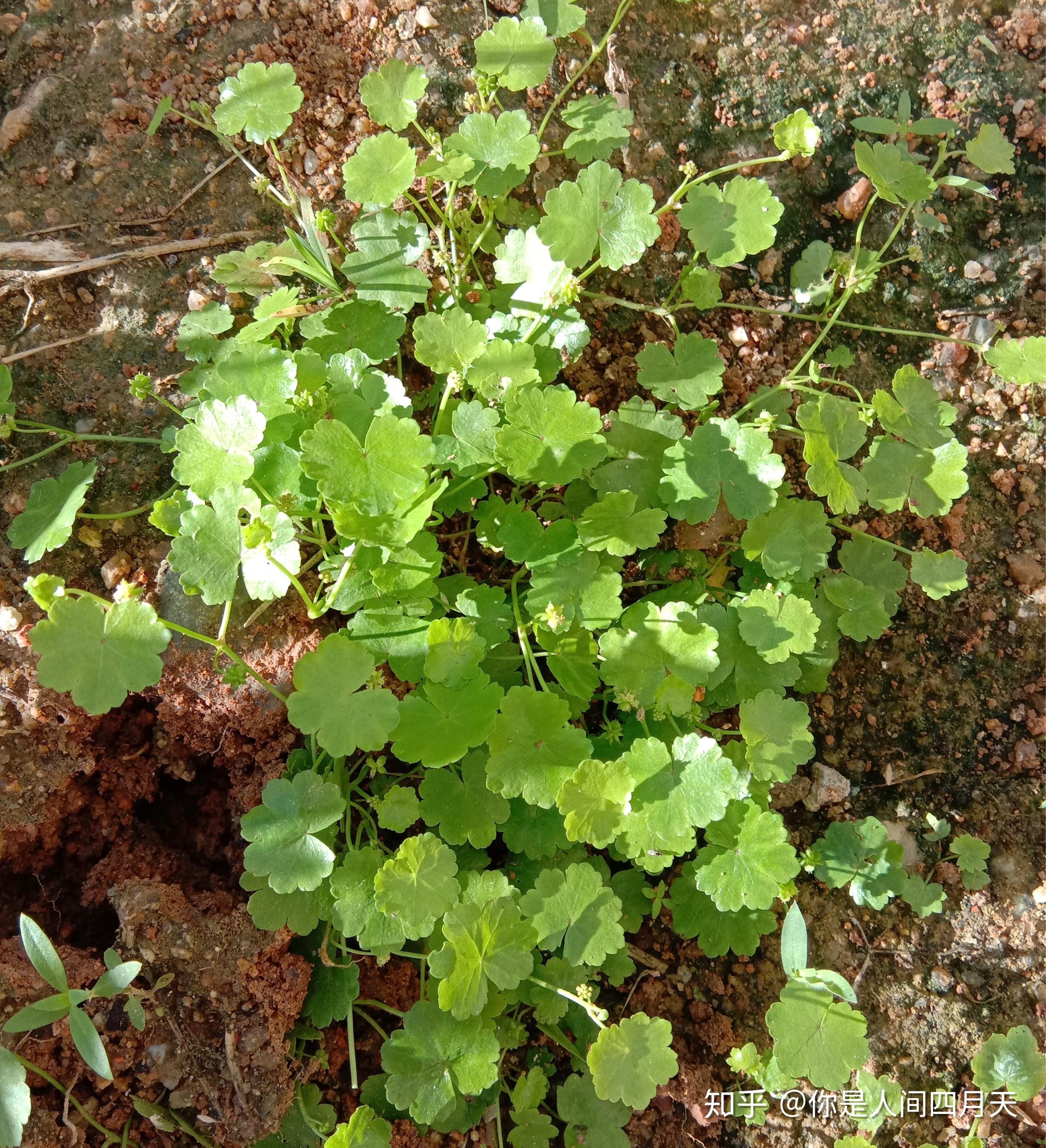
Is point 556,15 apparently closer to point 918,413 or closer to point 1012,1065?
point 918,413

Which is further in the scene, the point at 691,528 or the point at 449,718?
the point at 691,528

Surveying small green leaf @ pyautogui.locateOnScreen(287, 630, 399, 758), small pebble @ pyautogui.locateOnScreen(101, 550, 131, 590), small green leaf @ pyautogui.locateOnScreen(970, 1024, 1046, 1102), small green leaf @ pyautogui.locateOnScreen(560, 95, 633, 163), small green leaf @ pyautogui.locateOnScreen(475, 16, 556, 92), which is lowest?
small green leaf @ pyautogui.locateOnScreen(970, 1024, 1046, 1102)

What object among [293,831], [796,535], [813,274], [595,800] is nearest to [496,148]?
[813,274]

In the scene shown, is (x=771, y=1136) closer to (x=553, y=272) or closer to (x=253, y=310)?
(x=553, y=272)

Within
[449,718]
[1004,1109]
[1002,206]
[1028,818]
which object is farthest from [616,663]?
[1002,206]

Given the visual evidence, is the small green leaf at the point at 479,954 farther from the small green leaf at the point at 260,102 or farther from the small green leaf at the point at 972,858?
the small green leaf at the point at 260,102

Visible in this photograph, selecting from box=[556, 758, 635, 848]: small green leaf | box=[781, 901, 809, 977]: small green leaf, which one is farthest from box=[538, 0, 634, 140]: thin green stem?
box=[781, 901, 809, 977]: small green leaf

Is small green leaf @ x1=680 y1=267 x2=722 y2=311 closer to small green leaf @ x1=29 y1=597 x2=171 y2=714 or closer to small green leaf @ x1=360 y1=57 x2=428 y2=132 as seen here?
small green leaf @ x1=360 y1=57 x2=428 y2=132
